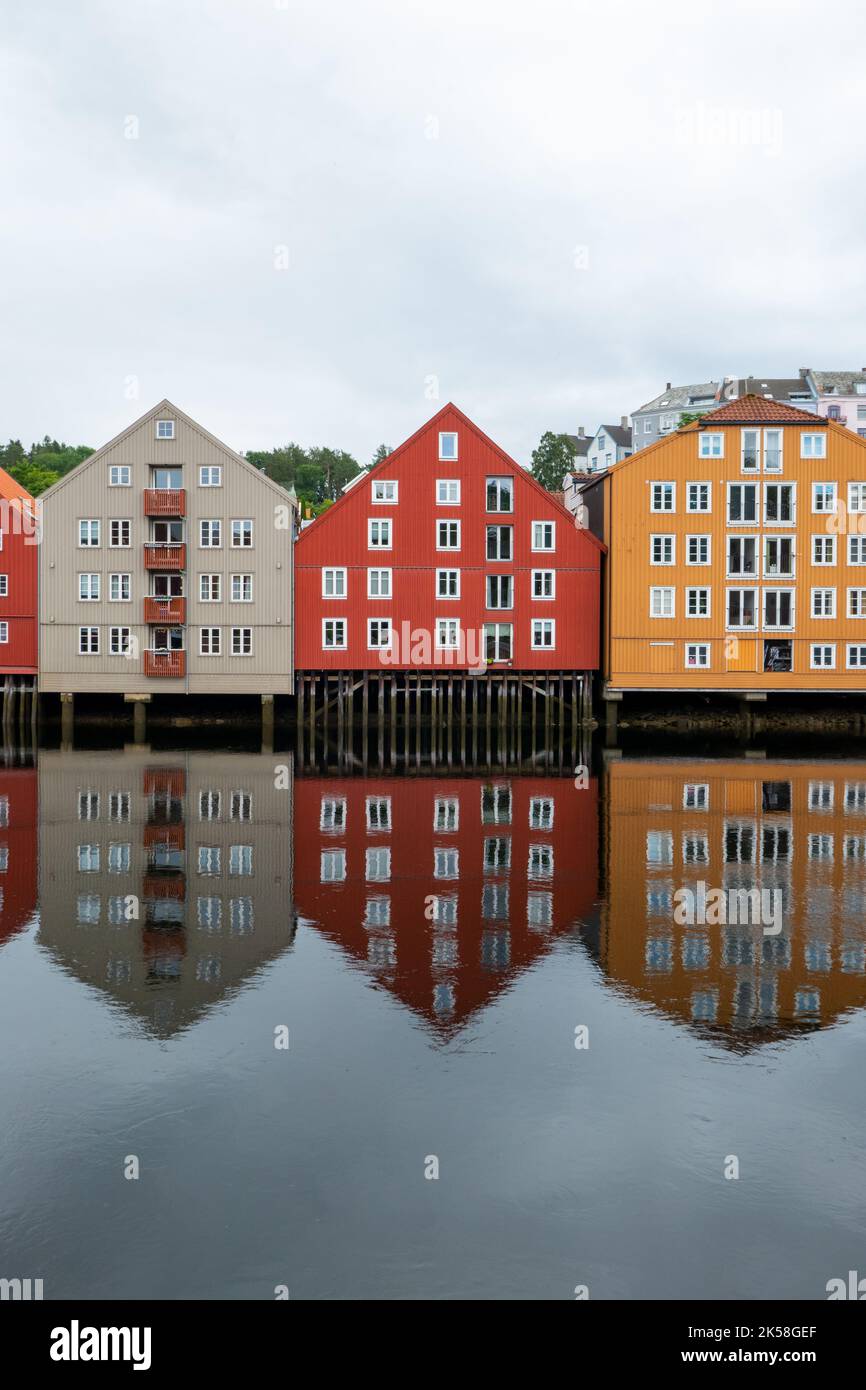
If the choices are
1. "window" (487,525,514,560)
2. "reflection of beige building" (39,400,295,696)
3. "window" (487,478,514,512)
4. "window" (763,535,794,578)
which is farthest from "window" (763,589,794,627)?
Result: "reflection of beige building" (39,400,295,696)

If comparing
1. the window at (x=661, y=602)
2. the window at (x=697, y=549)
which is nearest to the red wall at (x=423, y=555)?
the window at (x=661, y=602)

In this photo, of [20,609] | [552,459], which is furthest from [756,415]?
[552,459]

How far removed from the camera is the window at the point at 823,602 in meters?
52.8

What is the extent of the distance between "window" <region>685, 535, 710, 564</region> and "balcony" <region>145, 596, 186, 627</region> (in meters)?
24.0

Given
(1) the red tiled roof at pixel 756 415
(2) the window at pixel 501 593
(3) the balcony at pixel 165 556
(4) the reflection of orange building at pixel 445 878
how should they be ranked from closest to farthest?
(4) the reflection of orange building at pixel 445 878 < (1) the red tiled roof at pixel 756 415 < (3) the balcony at pixel 165 556 < (2) the window at pixel 501 593

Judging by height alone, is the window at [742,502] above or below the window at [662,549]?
above

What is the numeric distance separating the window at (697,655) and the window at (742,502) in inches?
238

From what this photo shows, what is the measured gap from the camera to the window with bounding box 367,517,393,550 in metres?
53.0

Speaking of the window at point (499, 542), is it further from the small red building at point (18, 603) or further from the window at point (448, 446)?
the small red building at point (18, 603)

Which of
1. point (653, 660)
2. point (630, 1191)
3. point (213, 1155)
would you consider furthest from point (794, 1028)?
point (653, 660)

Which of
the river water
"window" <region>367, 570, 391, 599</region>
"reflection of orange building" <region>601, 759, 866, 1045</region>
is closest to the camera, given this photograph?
the river water

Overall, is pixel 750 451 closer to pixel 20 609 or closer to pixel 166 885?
pixel 20 609

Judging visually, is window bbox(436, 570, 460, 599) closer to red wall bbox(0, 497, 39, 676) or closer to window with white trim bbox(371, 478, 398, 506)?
window with white trim bbox(371, 478, 398, 506)

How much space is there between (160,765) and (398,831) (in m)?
15.6
